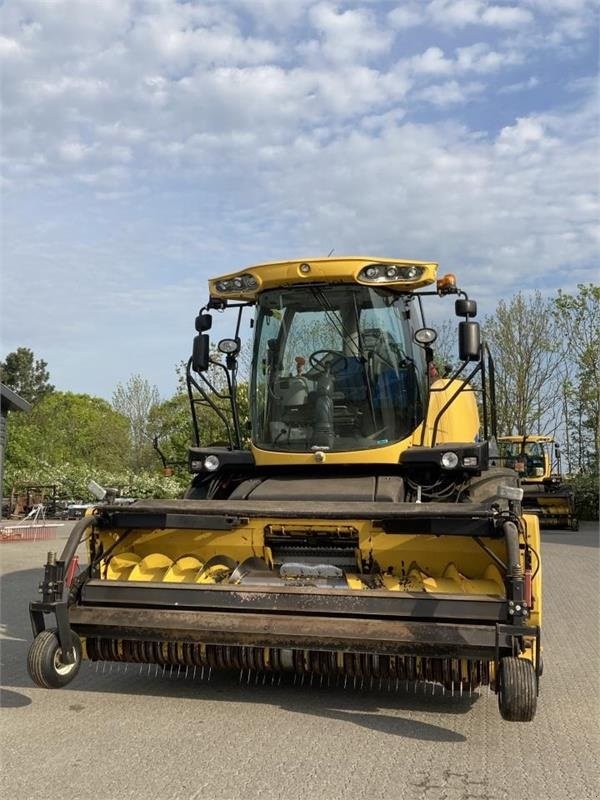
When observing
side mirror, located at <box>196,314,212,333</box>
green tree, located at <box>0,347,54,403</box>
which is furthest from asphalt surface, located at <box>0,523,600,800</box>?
green tree, located at <box>0,347,54,403</box>

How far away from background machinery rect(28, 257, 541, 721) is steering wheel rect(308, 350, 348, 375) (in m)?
0.01

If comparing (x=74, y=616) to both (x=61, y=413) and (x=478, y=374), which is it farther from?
(x=61, y=413)

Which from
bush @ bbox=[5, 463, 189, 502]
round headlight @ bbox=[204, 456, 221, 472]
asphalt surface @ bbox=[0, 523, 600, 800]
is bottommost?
asphalt surface @ bbox=[0, 523, 600, 800]

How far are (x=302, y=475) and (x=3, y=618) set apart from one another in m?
4.09

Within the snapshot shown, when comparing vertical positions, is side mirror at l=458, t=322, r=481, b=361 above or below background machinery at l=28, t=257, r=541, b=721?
above

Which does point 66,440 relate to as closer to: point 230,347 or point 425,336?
point 230,347

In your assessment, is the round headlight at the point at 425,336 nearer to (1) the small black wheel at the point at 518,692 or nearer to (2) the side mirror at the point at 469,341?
(2) the side mirror at the point at 469,341

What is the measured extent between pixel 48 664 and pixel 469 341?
12.1 feet

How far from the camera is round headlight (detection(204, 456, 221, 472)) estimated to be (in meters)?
6.89

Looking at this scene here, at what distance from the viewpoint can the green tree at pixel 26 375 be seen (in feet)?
213

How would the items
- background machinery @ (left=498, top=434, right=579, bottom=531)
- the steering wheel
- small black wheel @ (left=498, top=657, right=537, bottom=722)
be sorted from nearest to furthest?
small black wheel @ (left=498, top=657, right=537, bottom=722)
the steering wheel
background machinery @ (left=498, top=434, right=579, bottom=531)

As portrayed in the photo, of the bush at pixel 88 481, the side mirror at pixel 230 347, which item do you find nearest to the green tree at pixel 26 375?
the bush at pixel 88 481

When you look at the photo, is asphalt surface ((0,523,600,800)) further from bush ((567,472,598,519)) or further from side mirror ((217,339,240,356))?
bush ((567,472,598,519))

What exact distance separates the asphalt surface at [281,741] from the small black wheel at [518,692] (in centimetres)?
28
